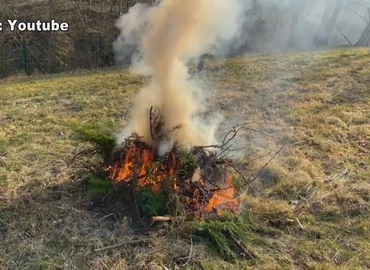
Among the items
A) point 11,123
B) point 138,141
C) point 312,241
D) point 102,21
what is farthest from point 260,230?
point 102,21

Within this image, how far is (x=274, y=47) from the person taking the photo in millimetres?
13266

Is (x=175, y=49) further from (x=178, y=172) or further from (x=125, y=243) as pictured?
(x=125, y=243)

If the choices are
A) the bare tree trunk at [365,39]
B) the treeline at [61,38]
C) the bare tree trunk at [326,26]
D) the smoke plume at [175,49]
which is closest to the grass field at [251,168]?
the smoke plume at [175,49]

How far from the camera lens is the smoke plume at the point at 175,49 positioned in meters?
3.81

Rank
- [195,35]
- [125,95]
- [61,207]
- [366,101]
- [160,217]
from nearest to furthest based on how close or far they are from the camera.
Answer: [160,217], [61,207], [195,35], [366,101], [125,95]

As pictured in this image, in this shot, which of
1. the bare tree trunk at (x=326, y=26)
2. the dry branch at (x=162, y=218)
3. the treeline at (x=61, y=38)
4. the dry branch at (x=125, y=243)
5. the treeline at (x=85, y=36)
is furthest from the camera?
the bare tree trunk at (x=326, y=26)

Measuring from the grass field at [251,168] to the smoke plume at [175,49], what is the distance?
2.47 ft

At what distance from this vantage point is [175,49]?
3.88m

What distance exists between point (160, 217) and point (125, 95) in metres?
4.85

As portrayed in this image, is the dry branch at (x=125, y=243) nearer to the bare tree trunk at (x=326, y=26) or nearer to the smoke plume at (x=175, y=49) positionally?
the smoke plume at (x=175, y=49)

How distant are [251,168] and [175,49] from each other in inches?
69.4

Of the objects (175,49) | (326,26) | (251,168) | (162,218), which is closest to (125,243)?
(162,218)

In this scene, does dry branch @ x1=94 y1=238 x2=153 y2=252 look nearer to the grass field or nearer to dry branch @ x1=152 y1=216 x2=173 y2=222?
the grass field

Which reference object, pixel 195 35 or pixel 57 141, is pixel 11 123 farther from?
pixel 195 35
